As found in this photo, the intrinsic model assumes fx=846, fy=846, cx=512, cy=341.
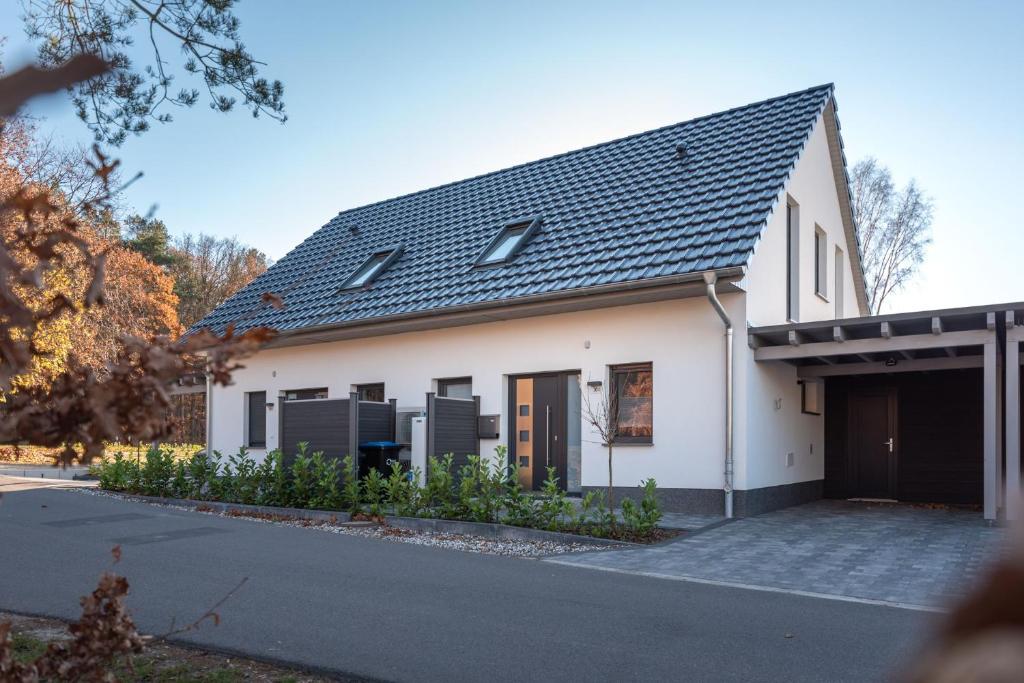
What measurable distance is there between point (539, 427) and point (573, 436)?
0.69m

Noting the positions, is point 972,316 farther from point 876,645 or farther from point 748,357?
point 876,645

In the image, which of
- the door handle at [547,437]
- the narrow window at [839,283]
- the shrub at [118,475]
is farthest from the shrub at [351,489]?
the narrow window at [839,283]

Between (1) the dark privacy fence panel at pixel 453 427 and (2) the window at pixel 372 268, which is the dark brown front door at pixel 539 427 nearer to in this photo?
(1) the dark privacy fence panel at pixel 453 427

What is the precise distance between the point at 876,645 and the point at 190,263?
43984 mm

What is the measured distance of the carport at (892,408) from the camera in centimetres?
1301

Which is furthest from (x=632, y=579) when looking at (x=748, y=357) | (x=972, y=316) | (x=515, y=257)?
(x=515, y=257)

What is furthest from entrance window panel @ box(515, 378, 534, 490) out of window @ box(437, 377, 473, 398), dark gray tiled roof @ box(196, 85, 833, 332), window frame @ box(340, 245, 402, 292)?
window frame @ box(340, 245, 402, 292)

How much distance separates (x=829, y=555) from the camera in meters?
9.62

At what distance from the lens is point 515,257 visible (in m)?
16.1

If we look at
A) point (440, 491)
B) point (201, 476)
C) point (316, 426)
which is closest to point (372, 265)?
point (316, 426)

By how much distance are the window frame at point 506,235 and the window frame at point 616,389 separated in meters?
3.28

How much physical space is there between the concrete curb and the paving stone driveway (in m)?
0.83

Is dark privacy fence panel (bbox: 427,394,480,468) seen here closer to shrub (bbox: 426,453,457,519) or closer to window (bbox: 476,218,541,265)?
shrub (bbox: 426,453,457,519)

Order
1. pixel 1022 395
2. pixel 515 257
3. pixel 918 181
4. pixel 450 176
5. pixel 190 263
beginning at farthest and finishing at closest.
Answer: pixel 190 263 → pixel 918 181 → pixel 450 176 → pixel 515 257 → pixel 1022 395
